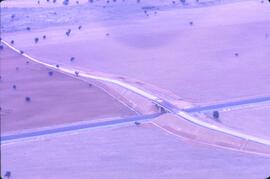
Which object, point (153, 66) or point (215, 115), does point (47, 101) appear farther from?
point (153, 66)

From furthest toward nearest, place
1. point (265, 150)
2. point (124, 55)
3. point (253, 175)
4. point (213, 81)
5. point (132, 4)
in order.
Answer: point (132, 4) → point (124, 55) → point (213, 81) → point (265, 150) → point (253, 175)

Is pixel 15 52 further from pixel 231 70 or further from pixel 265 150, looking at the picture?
pixel 265 150

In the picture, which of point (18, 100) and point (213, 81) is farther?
point (213, 81)

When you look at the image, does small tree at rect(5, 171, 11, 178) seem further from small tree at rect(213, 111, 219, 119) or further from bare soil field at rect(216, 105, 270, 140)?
small tree at rect(213, 111, 219, 119)

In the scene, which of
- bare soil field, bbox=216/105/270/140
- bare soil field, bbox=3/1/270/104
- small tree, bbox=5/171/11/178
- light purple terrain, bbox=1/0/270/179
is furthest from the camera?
bare soil field, bbox=3/1/270/104

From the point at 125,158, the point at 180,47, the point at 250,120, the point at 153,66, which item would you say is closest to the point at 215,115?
the point at 250,120

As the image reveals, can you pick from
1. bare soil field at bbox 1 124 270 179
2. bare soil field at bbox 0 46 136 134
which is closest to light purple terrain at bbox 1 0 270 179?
bare soil field at bbox 1 124 270 179

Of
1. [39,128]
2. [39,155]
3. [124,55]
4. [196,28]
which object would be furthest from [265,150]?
[196,28]

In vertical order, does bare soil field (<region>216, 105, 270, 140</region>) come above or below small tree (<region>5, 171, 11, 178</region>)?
above
